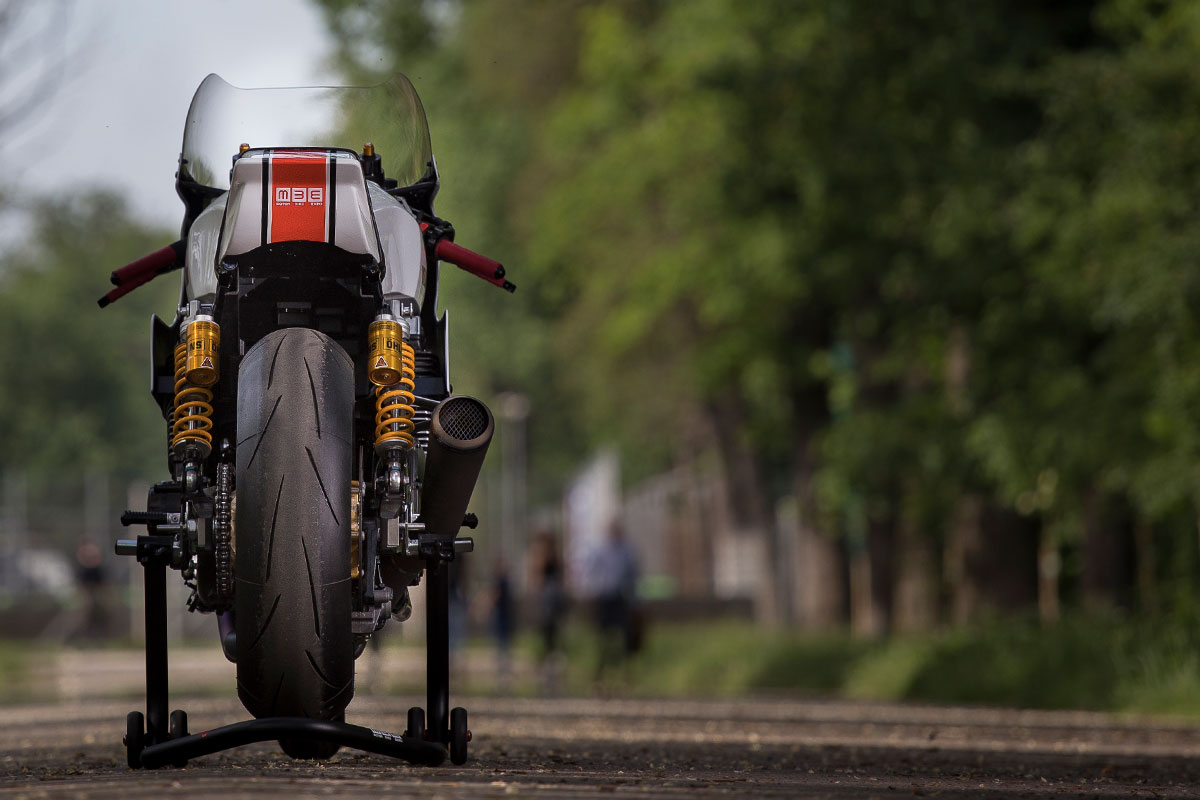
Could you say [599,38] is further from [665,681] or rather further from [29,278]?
[29,278]

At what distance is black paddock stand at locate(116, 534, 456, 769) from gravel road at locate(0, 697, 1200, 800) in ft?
0.26

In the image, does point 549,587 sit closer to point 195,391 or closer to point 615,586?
point 615,586

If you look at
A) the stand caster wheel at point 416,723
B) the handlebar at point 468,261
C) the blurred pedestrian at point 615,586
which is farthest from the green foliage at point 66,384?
the stand caster wheel at point 416,723

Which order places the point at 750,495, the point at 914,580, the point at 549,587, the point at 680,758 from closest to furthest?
the point at 680,758, the point at 549,587, the point at 914,580, the point at 750,495

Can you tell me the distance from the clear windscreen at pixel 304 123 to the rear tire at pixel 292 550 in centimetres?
139

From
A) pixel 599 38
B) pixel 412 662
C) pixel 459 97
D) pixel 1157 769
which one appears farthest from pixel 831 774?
pixel 459 97

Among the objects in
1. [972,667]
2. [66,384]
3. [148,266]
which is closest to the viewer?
[148,266]

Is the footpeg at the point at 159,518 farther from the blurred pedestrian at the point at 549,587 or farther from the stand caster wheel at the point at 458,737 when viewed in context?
the blurred pedestrian at the point at 549,587

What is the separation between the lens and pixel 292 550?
594 cm

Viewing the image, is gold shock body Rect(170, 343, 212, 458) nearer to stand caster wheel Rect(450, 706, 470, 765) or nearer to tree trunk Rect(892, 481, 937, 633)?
stand caster wheel Rect(450, 706, 470, 765)

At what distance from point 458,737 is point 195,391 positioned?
1354 mm

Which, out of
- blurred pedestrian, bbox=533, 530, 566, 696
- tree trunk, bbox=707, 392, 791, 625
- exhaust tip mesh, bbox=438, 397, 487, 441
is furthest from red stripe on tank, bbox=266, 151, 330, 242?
tree trunk, bbox=707, 392, 791, 625

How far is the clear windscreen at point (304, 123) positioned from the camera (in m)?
7.27

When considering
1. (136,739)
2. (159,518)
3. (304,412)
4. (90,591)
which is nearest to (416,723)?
(136,739)
